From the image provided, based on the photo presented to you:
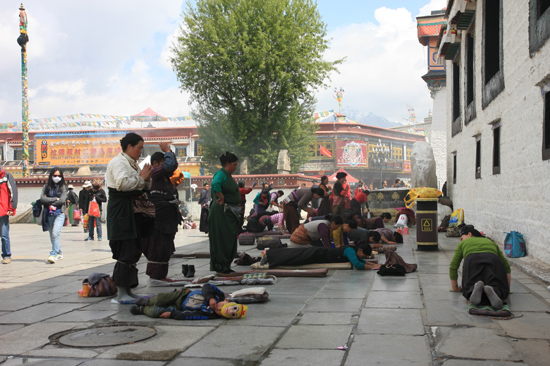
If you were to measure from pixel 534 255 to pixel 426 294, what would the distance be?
3.30 metres

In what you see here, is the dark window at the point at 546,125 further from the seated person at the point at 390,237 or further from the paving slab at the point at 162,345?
the paving slab at the point at 162,345

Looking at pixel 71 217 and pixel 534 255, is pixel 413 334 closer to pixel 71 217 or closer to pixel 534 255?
pixel 534 255

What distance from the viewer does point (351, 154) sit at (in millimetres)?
53750

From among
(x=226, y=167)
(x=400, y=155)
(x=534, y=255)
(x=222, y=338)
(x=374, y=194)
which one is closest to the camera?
(x=222, y=338)

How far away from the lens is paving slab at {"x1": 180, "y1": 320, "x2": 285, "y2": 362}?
384 cm

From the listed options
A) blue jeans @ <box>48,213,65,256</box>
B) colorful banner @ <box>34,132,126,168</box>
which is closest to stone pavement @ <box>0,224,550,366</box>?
blue jeans @ <box>48,213,65,256</box>

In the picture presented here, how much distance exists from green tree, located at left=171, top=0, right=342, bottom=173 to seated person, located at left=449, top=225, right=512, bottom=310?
23911 mm

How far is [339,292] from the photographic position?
6.30 meters

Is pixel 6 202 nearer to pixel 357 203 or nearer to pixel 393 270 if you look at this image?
pixel 393 270

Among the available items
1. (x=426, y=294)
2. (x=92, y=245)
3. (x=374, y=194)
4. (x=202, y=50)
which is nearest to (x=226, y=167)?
(x=426, y=294)

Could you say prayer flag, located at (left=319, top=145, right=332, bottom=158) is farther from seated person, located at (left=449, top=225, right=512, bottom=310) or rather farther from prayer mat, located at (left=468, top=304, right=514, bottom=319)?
prayer mat, located at (left=468, top=304, right=514, bottom=319)

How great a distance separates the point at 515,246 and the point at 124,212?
628cm

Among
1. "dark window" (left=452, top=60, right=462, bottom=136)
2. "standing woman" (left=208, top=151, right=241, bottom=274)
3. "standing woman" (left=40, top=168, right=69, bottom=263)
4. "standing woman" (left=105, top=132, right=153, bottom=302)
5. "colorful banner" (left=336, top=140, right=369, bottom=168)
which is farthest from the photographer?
"colorful banner" (left=336, top=140, right=369, bottom=168)

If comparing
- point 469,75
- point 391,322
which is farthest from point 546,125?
point 469,75
